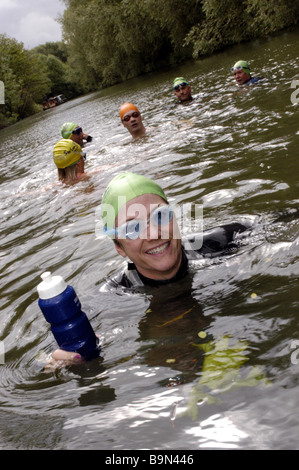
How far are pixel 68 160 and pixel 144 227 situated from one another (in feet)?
21.3

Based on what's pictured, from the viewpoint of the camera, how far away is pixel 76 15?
48.6 metres

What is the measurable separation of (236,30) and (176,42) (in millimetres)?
9283

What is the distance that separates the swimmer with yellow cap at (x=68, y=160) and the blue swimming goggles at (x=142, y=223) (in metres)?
6.26

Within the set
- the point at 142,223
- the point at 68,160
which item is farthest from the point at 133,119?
the point at 142,223

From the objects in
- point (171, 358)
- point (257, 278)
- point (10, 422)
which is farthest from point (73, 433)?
point (257, 278)

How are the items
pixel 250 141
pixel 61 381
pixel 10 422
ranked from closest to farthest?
pixel 10 422 → pixel 61 381 → pixel 250 141

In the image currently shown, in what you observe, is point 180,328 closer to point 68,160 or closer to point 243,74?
point 68,160

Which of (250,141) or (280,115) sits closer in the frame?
(250,141)

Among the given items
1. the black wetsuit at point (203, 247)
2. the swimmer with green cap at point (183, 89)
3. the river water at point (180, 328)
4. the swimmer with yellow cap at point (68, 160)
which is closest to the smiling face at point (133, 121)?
the swimmer with yellow cap at point (68, 160)

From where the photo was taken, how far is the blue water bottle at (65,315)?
9.92ft

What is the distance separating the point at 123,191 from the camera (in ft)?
13.1

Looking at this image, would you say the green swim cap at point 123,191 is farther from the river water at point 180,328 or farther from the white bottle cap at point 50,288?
the white bottle cap at point 50,288

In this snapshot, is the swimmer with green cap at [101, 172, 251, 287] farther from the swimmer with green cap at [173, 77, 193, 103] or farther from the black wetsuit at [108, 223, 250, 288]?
the swimmer with green cap at [173, 77, 193, 103]

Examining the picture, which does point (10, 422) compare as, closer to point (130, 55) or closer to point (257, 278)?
point (257, 278)
